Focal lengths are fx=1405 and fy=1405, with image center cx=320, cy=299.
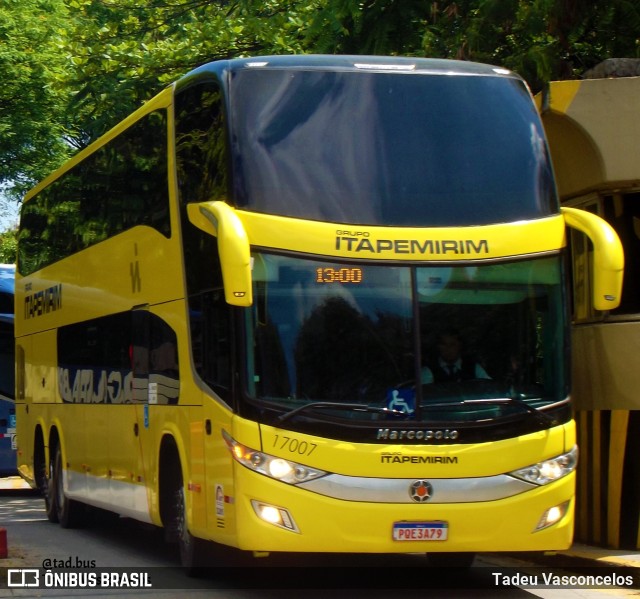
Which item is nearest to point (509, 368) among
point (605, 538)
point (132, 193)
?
point (605, 538)

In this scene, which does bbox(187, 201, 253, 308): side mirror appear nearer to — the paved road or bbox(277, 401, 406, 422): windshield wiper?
bbox(277, 401, 406, 422): windshield wiper

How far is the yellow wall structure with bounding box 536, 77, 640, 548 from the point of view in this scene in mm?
12836

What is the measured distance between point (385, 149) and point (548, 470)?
104 inches

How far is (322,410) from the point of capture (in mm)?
9781

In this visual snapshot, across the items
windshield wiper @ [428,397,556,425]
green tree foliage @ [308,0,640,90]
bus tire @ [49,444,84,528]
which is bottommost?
bus tire @ [49,444,84,528]

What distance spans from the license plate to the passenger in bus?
996 mm

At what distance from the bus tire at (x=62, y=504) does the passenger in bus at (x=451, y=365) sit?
841 centimetres

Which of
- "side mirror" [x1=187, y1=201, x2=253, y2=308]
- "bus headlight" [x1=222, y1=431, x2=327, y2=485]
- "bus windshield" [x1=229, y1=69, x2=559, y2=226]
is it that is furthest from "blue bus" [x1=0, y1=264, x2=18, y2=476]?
"side mirror" [x1=187, y1=201, x2=253, y2=308]

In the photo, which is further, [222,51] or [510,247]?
[222,51]

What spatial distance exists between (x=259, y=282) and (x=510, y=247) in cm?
188

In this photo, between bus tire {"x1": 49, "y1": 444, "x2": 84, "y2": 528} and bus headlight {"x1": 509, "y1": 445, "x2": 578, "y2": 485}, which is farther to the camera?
bus tire {"x1": 49, "y1": 444, "x2": 84, "y2": 528}

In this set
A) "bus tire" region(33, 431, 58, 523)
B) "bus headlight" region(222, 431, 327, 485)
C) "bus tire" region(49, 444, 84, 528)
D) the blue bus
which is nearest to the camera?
"bus headlight" region(222, 431, 327, 485)

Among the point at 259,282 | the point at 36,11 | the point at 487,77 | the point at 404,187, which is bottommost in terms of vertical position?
the point at 259,282

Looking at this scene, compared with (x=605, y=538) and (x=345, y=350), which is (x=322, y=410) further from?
(x=605, y=538)
